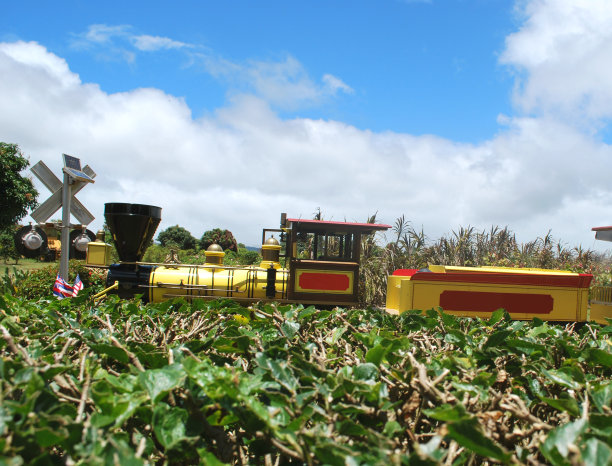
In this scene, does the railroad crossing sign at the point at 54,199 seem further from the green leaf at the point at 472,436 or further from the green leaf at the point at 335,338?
the green leaf at the point at 472,436

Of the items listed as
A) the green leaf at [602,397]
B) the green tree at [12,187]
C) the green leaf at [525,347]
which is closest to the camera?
the green leaf at [602,397]

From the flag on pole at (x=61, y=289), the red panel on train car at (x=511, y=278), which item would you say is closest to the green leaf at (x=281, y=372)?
the flag on pole at (x=61, y=289)

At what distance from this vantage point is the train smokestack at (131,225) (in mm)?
7750

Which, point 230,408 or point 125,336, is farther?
point 125,336

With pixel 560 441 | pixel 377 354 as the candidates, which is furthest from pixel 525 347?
pixel 560 441

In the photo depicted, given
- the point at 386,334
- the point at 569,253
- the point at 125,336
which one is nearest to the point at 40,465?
the point at 125,336

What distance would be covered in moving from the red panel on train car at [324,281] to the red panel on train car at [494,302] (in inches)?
63.8

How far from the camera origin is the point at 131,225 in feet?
25.8

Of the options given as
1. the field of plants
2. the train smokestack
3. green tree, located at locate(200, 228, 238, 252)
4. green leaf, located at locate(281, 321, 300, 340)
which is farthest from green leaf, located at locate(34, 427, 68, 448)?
green tree, located at locate(200, 228, 238, 252)

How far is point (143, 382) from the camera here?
1036 millimetres

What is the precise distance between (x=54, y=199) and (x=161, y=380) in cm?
685

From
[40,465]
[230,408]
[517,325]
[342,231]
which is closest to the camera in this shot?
[40,465]

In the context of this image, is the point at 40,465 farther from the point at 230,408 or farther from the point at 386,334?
the point at 386,334

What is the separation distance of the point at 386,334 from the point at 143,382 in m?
0.95
